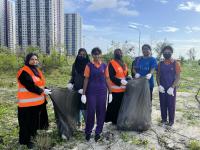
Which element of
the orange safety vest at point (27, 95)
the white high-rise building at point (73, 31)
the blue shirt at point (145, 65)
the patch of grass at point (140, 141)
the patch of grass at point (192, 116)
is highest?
the white high-rise building at point (73, 31)

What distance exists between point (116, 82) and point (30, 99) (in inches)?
58.6

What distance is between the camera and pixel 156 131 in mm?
4996

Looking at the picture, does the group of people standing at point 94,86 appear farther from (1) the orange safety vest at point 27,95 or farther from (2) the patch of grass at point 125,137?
(2) the patch of grass at point 125,137

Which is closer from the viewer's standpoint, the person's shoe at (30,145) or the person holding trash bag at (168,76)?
the person's shoe at (30,145)

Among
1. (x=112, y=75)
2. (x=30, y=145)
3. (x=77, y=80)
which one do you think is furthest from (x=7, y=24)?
(x=30, y=145)

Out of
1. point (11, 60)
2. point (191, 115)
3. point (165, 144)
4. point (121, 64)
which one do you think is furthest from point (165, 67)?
point (11, 60)

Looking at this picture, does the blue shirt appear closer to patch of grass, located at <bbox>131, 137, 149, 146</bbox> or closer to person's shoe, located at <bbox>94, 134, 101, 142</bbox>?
patch of grass, located at <bbox>131, 137, 149, 146</bbox>

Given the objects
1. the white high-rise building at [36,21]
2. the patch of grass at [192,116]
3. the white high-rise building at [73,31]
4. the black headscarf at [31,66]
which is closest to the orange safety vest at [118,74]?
the black headscarf at [31,66]

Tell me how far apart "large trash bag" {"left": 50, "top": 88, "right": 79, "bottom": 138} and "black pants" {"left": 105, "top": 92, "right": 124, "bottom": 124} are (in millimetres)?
654

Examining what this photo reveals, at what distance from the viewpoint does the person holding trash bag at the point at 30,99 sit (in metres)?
4.04

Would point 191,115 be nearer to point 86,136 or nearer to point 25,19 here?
point 86,136

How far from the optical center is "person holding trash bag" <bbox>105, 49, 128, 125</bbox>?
4797 mm

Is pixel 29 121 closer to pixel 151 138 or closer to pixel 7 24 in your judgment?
pixel 151 138

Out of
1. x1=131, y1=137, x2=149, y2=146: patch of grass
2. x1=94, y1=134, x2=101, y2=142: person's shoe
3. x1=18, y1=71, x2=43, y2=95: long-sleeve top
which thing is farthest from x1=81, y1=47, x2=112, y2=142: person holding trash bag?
x1=18, y1=71, x2=43, y2=95: long-sleeve top
